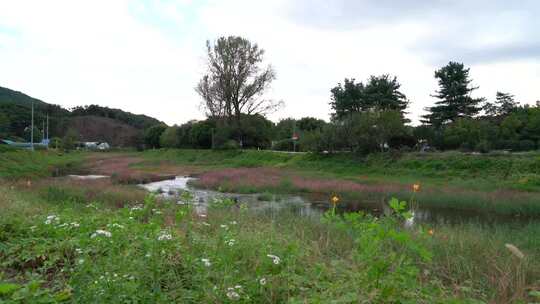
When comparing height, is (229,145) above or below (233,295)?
above

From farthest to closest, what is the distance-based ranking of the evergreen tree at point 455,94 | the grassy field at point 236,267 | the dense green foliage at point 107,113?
the dense green foliage at point 107,113, the evergreen tree at point 455,94, the grassy field at point 236,267

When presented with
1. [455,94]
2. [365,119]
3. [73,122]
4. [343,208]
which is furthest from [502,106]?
[73,122]

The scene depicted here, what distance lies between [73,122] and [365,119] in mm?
111121

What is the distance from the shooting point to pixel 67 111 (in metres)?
135

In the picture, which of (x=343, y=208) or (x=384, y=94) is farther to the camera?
(x=384, y=94)

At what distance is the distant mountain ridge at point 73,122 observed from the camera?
104 metres

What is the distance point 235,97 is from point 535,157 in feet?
111

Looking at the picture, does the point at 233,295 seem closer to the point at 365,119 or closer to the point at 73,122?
the point at 365,119

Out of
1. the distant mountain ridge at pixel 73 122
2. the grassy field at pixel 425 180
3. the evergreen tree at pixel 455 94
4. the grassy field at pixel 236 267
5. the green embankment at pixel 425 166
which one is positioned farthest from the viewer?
the distant mountain ridge at pixel 73 122

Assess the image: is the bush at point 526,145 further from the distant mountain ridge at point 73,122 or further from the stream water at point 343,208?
the distant mountain ridge at point 73,122

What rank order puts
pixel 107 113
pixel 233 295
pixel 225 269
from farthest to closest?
1. pixel 107 113
2. pixel 225 269
3. pixel 233 295

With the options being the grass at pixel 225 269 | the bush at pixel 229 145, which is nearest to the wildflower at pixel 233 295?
the grass at pixel 225 269

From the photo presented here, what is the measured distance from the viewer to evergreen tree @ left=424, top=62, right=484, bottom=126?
162 ft

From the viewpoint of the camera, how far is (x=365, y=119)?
36.8 metres
